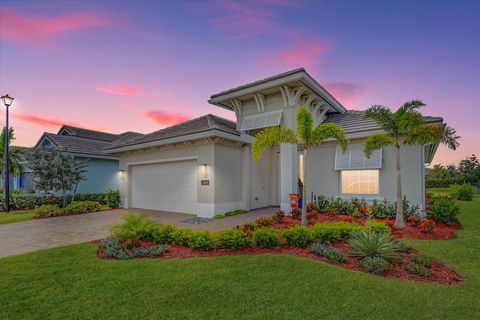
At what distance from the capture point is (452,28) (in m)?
9.98

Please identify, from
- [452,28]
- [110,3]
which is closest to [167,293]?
[110,3]

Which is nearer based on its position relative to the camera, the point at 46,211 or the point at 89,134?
the point at 46,211

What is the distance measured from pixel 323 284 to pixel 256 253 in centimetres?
204

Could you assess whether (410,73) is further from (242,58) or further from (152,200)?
(152,200)

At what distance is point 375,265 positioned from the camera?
190 inches

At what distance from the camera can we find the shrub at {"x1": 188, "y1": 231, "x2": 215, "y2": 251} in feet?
20.0

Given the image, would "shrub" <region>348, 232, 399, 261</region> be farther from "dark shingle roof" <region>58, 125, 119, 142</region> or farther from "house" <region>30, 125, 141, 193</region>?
"dark shingle roof" <region>58, 125, 119, 142</region>

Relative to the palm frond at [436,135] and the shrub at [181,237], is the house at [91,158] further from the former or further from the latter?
the palm frond at [436,135]

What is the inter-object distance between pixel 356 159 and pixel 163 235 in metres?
9.07

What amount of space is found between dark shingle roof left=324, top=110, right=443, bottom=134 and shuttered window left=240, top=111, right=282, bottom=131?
11.2 ft

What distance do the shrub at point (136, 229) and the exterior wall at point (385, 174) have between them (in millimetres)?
8045

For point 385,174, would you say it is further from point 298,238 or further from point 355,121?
point 298,238

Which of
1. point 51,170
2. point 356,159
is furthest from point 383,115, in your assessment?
point 51,170

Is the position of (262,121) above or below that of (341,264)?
above
